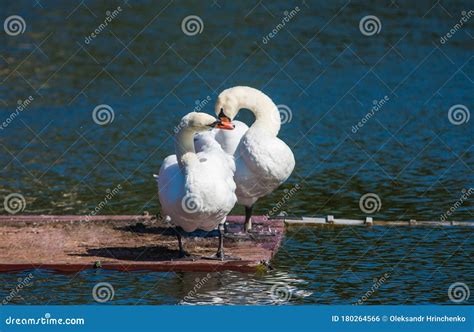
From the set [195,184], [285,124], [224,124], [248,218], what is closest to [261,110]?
[248,218]

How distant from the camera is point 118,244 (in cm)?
1897

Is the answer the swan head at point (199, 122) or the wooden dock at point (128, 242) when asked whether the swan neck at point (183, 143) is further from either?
the wooden dock at point (128, 242)

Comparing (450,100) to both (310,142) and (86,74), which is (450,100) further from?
(86,74)

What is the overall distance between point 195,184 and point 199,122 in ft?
2.82

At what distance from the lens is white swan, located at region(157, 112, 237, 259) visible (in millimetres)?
17219

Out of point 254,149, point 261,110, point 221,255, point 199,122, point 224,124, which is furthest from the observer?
point 261,110

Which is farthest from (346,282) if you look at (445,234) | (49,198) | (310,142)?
(310,142)

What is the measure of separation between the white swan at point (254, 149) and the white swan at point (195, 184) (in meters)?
0.85

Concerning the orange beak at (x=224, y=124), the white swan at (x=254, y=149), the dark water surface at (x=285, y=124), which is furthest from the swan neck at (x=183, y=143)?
the dark water surface at (x=285, y=124)

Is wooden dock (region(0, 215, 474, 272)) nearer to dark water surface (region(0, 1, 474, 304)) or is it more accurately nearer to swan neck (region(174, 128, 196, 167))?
dark water surface (region(0, 1, 474, 304))

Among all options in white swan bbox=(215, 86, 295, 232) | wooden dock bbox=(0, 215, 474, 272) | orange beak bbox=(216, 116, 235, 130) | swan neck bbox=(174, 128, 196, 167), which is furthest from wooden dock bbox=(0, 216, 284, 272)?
orange beak bbox=(216, 116, 235, 130)

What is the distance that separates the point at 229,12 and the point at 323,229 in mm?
17554

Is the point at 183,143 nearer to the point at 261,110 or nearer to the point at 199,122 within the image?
the point at 199,122

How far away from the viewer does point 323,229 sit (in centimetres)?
2036
